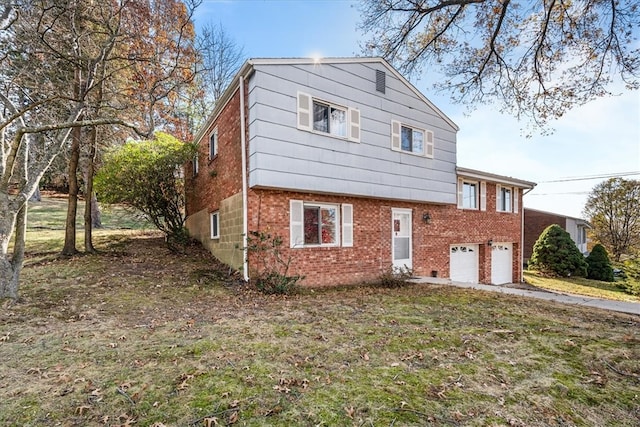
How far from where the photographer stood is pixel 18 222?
230 inches

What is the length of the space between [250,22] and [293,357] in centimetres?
955

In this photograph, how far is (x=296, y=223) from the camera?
8242 millimetres

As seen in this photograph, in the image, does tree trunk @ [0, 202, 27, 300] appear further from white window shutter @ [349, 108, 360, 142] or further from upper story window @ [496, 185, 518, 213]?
Result: upper story window @ [496, 185, 518, 213]

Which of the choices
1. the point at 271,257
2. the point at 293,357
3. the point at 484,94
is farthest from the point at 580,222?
the point at 293,357

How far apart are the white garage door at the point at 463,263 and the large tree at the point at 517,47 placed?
5.40 m

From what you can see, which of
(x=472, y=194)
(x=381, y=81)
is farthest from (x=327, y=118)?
(x=472, y=194)

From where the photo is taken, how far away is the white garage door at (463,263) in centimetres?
1256

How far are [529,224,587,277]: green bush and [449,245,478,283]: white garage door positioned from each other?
7350 millimetres

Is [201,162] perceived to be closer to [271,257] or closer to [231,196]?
[231,196]

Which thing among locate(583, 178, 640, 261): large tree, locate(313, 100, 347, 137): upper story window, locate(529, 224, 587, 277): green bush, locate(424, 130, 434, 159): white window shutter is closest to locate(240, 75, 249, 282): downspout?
locate(313, 100, 347, 137): upper story window

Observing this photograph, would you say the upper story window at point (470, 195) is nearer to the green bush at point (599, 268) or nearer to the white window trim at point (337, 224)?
the white window trim at point (337, 224)

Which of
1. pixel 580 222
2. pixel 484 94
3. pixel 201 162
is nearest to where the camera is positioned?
pixel 484 94

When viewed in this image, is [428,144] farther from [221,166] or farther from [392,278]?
[221,166]

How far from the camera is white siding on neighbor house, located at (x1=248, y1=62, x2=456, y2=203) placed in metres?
7.45
